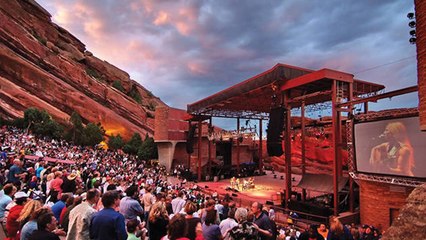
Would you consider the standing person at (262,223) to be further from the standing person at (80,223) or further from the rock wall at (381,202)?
the rock wall at (381,202)

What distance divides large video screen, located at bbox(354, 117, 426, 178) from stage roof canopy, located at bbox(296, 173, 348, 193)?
8.76 ft

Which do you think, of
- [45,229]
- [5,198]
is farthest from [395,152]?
[5,198]

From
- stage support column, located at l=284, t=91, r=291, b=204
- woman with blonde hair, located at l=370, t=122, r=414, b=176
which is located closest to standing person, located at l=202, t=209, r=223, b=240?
woman with blonde hair, located at l=370, t=122, r=414, b=176

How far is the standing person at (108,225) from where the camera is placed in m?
3.43

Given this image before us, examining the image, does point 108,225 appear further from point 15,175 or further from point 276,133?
point 276,133

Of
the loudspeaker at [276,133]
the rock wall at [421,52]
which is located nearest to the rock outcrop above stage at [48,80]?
the loudspeaker at [276,133]

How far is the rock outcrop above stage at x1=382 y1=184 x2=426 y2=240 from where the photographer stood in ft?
9.56

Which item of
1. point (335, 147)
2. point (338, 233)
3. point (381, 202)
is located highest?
point (335, 147)

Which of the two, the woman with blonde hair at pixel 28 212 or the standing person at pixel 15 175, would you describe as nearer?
the woman with blonde hair at pixel 28 212

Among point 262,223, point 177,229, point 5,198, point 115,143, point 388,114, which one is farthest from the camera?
point 115,143

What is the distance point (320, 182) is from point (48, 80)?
39.8m

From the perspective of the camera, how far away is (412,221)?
3035mm

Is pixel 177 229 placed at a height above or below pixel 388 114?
below

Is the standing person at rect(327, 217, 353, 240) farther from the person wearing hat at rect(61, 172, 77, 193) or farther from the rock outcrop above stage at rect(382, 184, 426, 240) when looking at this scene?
the person wearing hat at rect(61, 172, 77, 193)
